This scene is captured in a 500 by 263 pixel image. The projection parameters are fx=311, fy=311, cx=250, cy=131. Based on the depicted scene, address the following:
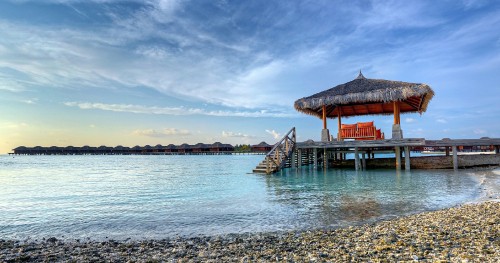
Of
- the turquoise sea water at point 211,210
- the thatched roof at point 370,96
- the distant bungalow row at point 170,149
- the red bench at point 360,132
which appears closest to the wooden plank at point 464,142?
the thatched roof at point 370,96

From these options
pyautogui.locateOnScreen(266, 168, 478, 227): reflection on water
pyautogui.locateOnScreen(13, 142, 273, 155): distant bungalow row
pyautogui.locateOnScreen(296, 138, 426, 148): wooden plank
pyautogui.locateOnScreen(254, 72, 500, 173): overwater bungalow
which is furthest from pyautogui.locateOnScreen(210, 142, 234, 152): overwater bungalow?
pyautogui.locateOnScreen(266, 168, 478, 227): reflection on water

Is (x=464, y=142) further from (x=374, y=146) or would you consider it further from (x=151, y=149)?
(x=151, y=149)

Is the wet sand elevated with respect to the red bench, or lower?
lower

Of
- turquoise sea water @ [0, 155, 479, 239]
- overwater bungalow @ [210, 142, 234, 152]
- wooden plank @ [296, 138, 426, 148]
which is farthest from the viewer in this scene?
overwater bungalow @ [210, 142, 234, 152]

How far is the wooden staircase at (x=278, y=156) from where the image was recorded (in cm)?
1730

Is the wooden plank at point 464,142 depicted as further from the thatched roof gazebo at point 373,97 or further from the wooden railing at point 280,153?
the wooden railing at point 280,153

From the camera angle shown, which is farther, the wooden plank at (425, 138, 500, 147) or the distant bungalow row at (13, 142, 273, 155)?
the distant bungalow row at (13, 142, 273, 155)

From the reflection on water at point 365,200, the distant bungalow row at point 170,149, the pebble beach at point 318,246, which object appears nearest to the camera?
the pebble beach at point 318,246

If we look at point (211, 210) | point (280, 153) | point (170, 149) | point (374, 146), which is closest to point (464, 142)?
point (374, 146)

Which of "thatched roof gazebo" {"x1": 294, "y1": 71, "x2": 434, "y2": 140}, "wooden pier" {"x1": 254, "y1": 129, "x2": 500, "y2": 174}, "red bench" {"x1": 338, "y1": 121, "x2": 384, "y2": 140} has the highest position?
"thatched roof gazebo" {"x1": 294, "y1": 71, "x2": 434, "y2": 140}

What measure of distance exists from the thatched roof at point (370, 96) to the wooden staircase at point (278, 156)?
2.10m

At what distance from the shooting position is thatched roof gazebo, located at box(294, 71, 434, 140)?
15.9 meters

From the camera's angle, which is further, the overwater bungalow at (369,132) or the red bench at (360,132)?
the red bench at (360,132)

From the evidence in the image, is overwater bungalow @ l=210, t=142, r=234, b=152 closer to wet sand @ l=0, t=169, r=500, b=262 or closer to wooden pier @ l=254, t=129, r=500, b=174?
wooden pier @ l=254, t=129, r=500, b=174
